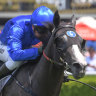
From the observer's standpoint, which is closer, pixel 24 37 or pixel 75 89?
pixel 24 37

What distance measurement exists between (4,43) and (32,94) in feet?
3.31

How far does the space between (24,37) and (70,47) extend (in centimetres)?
101

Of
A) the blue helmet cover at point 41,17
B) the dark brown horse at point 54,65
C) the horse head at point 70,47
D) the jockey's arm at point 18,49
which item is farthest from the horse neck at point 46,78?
the blue helmet cover at point 41,17

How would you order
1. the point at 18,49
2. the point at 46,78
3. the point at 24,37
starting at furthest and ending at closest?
1. the point at 24,37
2. the point at 18,49
3. the point at 46,78

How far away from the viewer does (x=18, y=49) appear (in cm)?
307

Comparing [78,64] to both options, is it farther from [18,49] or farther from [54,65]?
[18,49]

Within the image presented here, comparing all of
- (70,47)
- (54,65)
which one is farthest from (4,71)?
(70,47)

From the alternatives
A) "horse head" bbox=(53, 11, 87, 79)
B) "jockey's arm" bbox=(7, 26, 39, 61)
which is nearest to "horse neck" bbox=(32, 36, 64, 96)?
"jockey's arm" bbox=(7, 26, 39, 61)

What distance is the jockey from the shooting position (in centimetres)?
304

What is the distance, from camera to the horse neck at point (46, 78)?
2.89 m

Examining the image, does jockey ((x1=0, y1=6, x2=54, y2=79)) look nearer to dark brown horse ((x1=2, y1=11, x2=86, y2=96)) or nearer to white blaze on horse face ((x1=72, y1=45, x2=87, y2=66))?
dark brown horse ((x1=2, y1=11, x2=86, y2=96))

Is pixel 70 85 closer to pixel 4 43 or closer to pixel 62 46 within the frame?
pixel 4 43

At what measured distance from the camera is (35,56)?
3.05 meters

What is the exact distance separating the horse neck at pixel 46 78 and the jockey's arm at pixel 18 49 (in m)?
0.14
